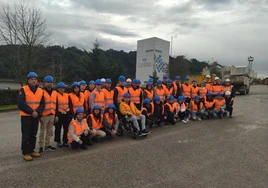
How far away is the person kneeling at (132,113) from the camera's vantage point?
7.05m

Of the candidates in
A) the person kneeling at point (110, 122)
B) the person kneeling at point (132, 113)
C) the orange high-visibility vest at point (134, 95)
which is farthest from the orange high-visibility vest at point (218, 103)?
the person kneeling at point (110, 122)

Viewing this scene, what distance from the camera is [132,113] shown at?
7.34m

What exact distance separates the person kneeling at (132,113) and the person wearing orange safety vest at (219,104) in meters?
5.04

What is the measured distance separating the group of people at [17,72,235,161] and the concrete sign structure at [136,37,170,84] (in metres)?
12.4

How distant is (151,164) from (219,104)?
7.08 meters

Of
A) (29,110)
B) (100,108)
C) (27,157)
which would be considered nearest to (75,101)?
(100,108)

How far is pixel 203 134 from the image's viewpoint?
7.54 meters

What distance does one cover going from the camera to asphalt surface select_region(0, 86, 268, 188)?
13.2 ft

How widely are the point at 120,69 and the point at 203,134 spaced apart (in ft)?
79.2

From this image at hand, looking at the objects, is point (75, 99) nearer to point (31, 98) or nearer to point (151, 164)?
point (31, 98)

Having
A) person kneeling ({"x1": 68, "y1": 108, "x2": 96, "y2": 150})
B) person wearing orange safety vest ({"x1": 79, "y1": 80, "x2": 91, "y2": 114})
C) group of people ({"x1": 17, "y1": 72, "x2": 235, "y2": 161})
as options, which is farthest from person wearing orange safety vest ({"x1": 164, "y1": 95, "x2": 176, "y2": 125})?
person kneeling ({"x1": 68, "y1": 108, "x2": 96, "y2": 150})

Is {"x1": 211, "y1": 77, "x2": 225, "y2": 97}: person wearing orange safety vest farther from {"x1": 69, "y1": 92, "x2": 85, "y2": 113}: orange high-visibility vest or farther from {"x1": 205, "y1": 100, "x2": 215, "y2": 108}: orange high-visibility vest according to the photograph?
{"x1": 69, "y1": 92, "x2": 85, "y2": 113}: orange high-visibility vest

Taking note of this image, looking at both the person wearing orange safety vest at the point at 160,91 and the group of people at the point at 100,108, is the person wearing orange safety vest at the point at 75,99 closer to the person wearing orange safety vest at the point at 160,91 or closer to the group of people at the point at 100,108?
the group of people at the point at 100,108

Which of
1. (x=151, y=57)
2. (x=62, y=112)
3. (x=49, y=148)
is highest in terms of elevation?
(x=151, y=57)
